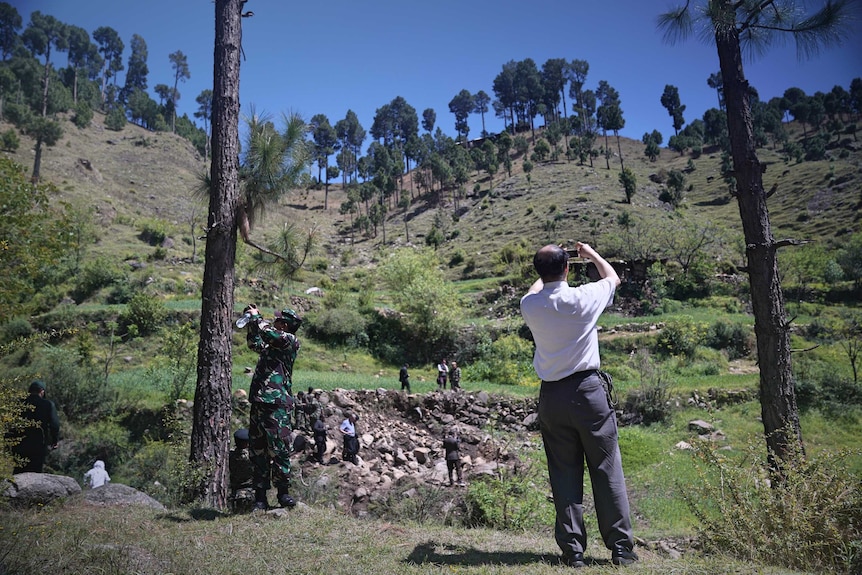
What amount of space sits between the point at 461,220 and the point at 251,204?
6978cm

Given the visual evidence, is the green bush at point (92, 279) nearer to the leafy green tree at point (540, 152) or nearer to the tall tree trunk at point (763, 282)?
the tall tree trunk at point (763, 282)

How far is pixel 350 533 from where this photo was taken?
3.91 m

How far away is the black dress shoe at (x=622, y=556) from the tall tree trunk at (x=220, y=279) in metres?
4.28

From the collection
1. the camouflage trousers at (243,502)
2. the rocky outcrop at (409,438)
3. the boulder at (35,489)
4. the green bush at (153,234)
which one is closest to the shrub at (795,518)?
the rocky outcrop at (409,438)

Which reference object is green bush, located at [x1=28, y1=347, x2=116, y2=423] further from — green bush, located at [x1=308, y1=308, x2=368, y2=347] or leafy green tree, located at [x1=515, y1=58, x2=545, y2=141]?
leafy green tree, located at [x1=515, y1=58, x2=545, y2=141]

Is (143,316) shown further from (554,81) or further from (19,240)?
(554,81)

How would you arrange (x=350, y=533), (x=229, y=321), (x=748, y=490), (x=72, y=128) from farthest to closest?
(x=72, y=128)
(x=229, y=321)
(x=748, y=490)
(x=350, y=533)

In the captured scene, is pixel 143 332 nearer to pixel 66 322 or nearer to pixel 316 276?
pixel 66 322

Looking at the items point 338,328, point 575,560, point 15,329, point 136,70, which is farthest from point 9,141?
point 136,70

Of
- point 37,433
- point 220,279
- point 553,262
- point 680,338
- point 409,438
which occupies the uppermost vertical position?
point 220,279

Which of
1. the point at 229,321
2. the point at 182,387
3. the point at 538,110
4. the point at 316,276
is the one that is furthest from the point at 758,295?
the point at 538,110

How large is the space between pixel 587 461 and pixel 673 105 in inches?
4565

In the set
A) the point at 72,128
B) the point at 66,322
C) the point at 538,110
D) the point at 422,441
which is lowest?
the point at 422,441

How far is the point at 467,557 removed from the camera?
133 inches
